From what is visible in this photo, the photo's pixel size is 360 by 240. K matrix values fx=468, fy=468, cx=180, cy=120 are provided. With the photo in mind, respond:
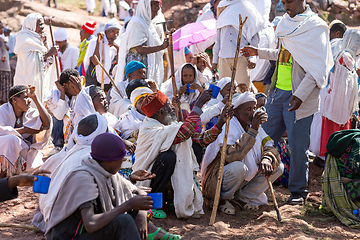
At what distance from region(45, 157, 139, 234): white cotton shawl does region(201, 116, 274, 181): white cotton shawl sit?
191 cm

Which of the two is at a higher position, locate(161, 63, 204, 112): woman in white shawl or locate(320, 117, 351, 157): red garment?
locate(161, 63, 204, 112): woman in white shawl

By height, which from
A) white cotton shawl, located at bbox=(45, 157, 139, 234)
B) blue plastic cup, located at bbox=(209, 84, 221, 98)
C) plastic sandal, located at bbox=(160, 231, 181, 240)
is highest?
blue plastic cup, located at bbox=(209, 84, 221, 98)

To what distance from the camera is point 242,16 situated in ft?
24.5

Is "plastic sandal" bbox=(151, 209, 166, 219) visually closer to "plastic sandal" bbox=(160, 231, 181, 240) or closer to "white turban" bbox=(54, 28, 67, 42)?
"plastic sandal" bbox=(160, 231, 181, 240)

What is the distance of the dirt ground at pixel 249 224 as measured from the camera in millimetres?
4641

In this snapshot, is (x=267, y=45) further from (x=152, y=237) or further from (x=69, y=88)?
(x=152, y=237)

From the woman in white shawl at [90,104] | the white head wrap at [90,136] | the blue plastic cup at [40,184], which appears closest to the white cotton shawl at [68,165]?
the white head wrap at [90,136]

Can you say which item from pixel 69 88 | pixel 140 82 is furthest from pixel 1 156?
pixel 140 82

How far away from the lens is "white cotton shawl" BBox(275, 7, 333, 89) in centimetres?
535

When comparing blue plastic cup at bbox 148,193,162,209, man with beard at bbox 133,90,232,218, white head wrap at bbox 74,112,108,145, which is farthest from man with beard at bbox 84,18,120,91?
blue plastic cup at bbox 148,193,162,209

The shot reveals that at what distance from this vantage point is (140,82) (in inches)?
251

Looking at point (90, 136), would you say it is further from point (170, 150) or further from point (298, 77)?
point (298, 77)

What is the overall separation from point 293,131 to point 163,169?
1703 millimetres

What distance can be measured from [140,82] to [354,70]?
317 centimetres
